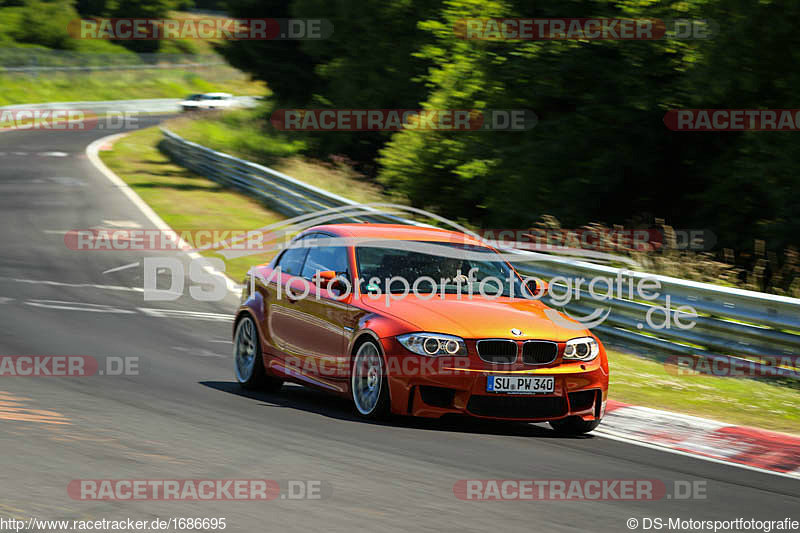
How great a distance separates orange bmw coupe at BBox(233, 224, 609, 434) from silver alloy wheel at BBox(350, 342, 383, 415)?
0.04 ft

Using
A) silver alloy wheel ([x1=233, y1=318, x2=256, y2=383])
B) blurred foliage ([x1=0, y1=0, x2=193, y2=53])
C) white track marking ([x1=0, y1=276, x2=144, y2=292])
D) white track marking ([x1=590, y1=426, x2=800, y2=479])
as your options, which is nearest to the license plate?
white track marking ([x1=590, y1=426, x2=800, y2=479])

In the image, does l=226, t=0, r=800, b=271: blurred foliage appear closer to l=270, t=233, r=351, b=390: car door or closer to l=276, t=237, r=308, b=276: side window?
l=276, t=237, r=308, b=276: side window

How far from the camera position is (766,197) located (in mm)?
17766

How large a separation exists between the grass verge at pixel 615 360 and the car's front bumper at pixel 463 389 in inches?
69.0

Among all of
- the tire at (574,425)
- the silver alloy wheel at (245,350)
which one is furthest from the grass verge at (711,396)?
the silver alloy wheel at (245,350)

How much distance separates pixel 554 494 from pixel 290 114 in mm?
42129

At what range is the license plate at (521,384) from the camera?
8.04 metres

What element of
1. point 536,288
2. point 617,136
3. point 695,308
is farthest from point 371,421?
point 617,136

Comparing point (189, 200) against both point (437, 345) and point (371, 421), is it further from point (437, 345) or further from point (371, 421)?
point (437, 345)

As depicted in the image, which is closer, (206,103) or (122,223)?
(122,223)

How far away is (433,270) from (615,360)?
144 inches

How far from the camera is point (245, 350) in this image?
10328 millimetres

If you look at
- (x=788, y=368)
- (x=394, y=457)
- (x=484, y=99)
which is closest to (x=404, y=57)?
(x=484, y=99)

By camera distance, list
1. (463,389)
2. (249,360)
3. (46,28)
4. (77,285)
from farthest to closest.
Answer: (46,28), (77,285), (249,360), (463,389)
